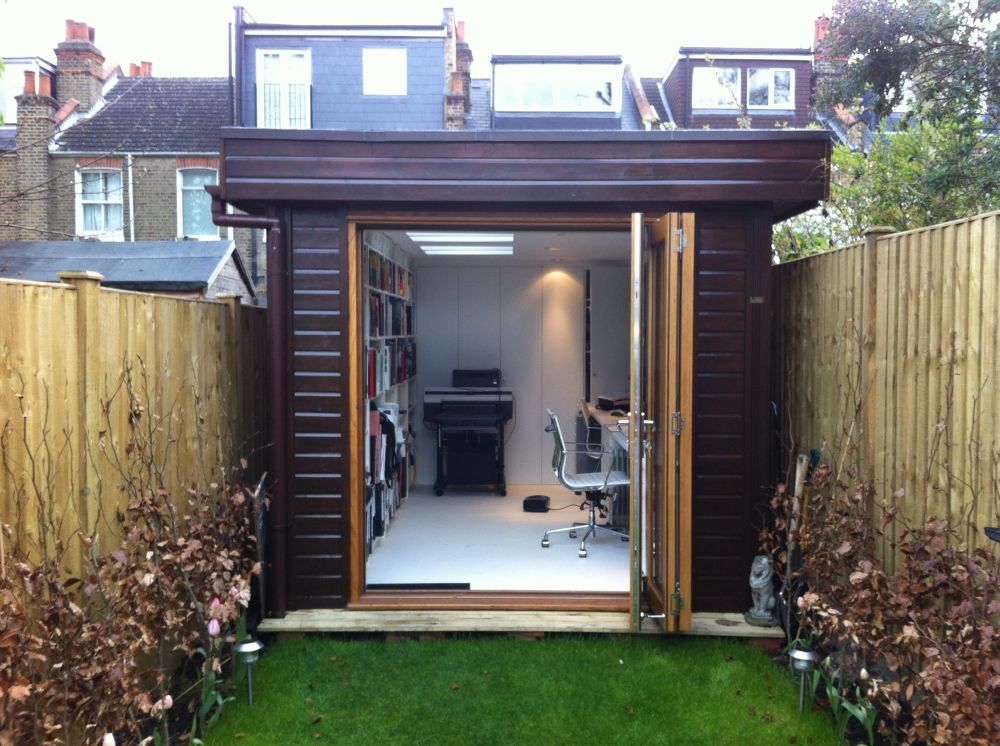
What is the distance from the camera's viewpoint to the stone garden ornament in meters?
4.39

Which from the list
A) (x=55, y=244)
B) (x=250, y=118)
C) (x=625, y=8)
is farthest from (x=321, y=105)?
(x=55, y=244)

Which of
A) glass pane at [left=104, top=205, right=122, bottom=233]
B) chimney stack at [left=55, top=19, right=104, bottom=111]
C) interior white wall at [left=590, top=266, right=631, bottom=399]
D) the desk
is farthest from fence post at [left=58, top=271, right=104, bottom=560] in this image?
chimney stack at [left=55, top=19, right=104, bottom=111]

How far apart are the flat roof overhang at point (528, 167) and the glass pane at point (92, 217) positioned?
13.3m

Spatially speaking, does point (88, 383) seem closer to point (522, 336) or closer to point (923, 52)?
point (923, 52)

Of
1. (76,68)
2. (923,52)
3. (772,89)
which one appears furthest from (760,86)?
(76,68)

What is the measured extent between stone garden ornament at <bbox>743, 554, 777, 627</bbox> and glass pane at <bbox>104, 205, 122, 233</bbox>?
14749 millimetres

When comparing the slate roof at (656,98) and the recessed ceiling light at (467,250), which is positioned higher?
the slate roof at (656,98)

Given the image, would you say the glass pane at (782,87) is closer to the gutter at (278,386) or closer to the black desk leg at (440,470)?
the black desk leg at (440,470)

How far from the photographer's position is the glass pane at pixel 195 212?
1603cm

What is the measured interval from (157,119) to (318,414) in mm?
13956

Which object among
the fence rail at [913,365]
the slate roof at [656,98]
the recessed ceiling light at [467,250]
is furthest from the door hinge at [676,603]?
the slate roof at [656,98]

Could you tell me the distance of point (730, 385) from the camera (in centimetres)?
450

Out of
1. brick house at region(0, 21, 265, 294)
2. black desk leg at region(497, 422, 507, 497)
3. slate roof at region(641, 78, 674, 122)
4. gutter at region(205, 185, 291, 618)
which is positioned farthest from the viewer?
slate roof at region(641, 78, 674, 122)

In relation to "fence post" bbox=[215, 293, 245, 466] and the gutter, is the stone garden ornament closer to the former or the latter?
the gutter
